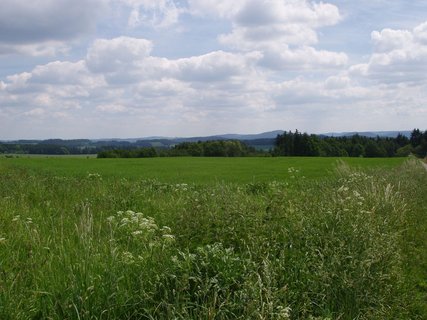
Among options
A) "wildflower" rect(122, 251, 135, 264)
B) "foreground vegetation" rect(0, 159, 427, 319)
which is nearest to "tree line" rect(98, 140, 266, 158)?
"foreground vegetation" rect(0, 159, 427, 319)

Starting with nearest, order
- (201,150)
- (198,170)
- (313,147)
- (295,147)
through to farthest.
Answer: (198,170) → (201,150) → (313,147) → (295,147)

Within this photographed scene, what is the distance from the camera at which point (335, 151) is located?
353ft

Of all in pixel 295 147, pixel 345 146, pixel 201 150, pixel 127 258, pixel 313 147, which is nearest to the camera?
pixel 127 258

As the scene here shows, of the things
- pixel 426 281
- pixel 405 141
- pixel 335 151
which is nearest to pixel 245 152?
pixel 335 151

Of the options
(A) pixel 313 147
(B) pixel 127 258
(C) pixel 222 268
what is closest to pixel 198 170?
(B) pixel 127 258

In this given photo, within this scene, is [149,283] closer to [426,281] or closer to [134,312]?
[134,312]

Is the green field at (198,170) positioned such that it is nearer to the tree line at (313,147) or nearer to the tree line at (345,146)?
the tree line at (313,147)

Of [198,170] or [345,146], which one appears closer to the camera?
[198,170]

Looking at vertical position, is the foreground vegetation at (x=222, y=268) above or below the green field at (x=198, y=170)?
above

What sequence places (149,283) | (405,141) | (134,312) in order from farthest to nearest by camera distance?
(405,141) → (149,283) → (134,312)

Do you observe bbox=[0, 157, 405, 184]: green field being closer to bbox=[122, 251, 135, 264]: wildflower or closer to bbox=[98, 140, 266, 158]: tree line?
bbox=[122, 251, 135, 264]: wildflower

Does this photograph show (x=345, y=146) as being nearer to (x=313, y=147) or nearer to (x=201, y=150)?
(x=313, y=147)

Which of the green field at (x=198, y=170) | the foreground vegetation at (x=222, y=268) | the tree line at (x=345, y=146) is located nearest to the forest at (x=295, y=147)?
the tree line at (x=345, y=146)

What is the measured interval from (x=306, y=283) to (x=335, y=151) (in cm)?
10519
